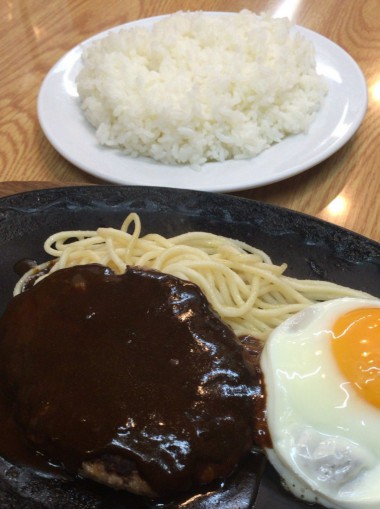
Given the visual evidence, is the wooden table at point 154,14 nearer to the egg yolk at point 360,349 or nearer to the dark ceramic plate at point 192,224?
the dark ceramic plate at point 192,224

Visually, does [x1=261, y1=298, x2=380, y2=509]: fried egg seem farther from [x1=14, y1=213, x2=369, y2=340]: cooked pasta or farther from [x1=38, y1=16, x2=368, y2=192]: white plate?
[x1=38, y1=16, x2=368, y2=192]: white plate

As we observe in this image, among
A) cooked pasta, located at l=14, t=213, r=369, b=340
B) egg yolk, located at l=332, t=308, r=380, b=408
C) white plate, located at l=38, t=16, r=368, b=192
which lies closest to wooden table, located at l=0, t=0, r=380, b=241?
white plate, located at l=38, t=16, r=368, b=192

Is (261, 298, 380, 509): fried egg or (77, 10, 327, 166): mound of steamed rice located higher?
(77, 10, 327, 166): mound of steamed rice

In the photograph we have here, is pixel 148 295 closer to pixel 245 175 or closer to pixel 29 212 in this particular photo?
pixel 29 212

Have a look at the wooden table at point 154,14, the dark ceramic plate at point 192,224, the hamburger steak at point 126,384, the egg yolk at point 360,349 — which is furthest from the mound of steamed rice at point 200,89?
the egg yolk at point 360,349

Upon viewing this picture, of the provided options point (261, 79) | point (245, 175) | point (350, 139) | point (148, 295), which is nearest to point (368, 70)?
point (350, 139)

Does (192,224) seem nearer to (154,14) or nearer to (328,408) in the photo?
(328,408)
